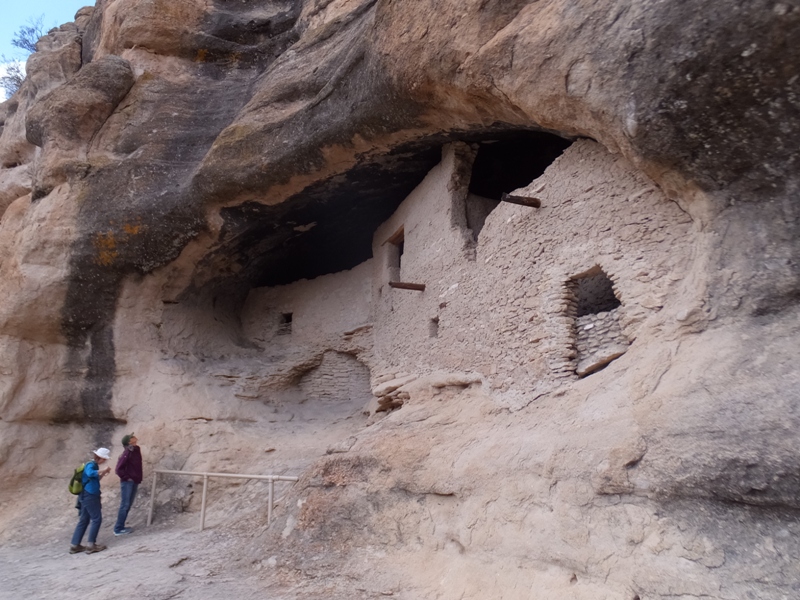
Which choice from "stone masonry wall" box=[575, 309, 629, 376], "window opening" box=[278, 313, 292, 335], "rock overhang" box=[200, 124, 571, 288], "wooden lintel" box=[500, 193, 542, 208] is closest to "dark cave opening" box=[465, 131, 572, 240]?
"rock overhang" box=[200, 124, 571, 288]

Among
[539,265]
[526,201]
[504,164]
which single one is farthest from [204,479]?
[504,164]

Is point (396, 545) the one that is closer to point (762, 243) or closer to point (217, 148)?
point (762, 243)

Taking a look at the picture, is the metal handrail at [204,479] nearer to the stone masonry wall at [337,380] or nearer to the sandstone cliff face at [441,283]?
the sandstone cliff face at [441,283]

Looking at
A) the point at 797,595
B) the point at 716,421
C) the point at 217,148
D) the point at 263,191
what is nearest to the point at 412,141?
the point at 263,191

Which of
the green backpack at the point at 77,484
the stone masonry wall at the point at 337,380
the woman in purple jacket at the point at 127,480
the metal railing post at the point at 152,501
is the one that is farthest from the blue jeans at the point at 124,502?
the stone masonry wall at the point at 337,380

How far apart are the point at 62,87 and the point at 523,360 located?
8.41 metres

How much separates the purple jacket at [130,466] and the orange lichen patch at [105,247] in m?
2.77

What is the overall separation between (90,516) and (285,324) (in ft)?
15.2

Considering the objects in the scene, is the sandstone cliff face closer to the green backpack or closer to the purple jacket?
the purple jacket

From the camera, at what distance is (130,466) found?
732 centimetres

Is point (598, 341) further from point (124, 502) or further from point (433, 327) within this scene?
point (124, 502)

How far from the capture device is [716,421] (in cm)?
330

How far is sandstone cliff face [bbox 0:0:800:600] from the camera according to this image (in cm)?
353

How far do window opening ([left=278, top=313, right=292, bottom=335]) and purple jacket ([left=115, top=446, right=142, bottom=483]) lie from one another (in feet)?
11.7
